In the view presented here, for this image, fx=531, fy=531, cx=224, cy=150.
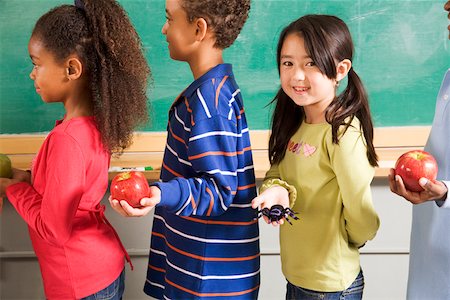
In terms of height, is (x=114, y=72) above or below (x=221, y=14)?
below

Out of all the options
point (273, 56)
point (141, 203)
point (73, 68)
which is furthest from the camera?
point (273, 56)

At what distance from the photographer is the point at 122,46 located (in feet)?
4.27

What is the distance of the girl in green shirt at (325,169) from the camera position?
1215 mm

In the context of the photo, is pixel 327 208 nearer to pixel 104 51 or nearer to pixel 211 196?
pixel 211 196

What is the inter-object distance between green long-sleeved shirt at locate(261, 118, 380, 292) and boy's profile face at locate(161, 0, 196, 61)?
0.35 metres

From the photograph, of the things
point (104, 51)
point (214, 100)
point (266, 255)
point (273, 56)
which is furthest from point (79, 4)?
point (266, 255)

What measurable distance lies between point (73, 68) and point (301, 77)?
1.77 feet

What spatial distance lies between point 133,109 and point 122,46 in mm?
158

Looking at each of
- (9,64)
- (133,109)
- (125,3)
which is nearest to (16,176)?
(133,109)

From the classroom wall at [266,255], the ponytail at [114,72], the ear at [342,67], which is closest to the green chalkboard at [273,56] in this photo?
the classroom wall at [266,255]

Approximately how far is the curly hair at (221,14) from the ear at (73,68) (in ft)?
0.93

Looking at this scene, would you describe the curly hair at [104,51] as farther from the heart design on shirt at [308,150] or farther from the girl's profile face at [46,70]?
the heart design on shirt at [308,150]

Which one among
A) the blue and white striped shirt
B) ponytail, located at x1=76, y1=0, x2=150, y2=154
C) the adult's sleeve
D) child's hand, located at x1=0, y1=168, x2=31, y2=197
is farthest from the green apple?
the blue and white striped shirt

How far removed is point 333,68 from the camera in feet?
4.08
